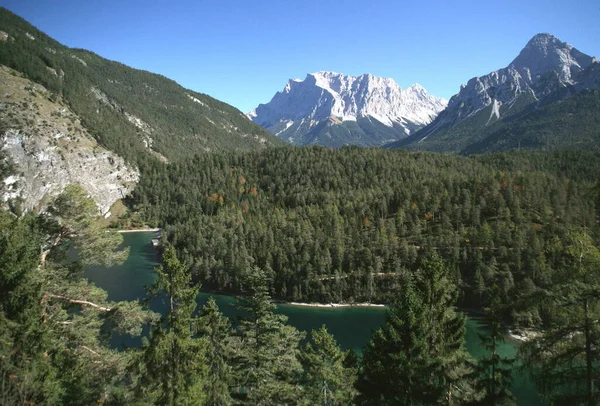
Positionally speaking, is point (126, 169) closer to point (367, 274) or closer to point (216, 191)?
point (216, 191)

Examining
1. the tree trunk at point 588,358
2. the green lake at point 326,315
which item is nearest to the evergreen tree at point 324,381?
the tree trunk at point 588,358

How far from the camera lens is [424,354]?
14.6 metres

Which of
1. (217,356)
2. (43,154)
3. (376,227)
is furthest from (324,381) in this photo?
(43,154)

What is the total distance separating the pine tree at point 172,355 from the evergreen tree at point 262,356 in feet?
21.6

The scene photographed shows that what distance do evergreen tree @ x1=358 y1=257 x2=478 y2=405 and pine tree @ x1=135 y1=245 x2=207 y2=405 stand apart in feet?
27.8

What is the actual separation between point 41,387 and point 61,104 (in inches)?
7473

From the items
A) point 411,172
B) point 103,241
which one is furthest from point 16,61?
point 103,241

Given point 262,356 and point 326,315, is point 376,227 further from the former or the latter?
point 262,356

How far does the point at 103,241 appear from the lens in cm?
1542

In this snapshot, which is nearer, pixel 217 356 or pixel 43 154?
pixel 217 356

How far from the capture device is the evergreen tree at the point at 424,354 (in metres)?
14.1

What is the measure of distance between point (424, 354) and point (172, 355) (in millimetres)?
10461

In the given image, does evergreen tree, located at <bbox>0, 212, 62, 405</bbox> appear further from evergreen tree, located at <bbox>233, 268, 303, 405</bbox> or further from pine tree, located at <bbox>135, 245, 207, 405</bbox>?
evergreen tree, located at <bbox>233, 268, 303, 405</bbox>

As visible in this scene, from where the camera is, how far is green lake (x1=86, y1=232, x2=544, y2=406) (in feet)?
168
